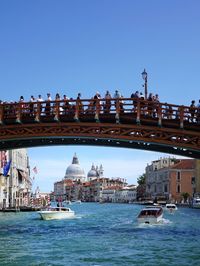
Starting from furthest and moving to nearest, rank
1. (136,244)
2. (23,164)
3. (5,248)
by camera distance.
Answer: (23,164) → (136,244) → (5,248)

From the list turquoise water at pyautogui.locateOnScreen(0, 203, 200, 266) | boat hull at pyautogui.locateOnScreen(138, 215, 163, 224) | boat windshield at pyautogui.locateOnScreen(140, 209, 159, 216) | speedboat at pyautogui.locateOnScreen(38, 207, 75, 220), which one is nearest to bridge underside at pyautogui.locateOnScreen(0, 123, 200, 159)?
turquoise water at pyautogui.locateOnScreen(0, 203, 200, 266)

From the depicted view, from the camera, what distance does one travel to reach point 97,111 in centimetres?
2794

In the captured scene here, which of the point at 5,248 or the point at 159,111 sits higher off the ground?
the point at 159,111

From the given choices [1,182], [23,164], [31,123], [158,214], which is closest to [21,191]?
[23,164]

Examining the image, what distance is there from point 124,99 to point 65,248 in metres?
7.74

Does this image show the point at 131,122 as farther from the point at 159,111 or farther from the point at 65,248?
the point at 65,248

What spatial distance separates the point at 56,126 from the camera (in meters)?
28.8

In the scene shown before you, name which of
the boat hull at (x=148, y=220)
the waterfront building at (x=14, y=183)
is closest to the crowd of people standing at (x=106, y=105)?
the boat hull at (x=148, y=220)

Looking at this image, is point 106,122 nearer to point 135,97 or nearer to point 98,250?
point 135,97

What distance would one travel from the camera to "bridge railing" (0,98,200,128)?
27391mm

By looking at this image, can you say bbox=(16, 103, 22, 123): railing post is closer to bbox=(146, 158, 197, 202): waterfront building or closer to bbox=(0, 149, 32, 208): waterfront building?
bbox=(0, 149, 32, 208): waterfront building

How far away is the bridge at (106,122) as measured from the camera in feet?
89.9

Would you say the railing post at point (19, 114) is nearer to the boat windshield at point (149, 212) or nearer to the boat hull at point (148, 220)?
the boat hull at point (148, 220)

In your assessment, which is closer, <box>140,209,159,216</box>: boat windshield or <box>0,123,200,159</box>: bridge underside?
<box>0,123,200,159</box>: bridge underside
